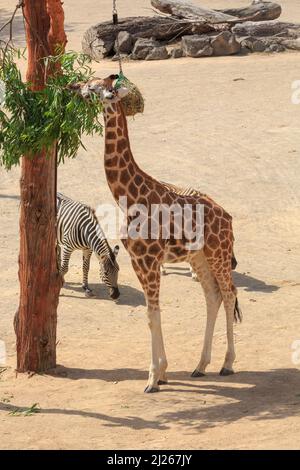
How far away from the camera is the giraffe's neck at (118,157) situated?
10875 mm

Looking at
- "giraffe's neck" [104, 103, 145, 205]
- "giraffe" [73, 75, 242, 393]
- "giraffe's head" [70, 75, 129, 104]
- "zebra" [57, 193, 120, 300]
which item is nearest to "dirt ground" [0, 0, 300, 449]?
"zebra" [57, 193, 120, 300]

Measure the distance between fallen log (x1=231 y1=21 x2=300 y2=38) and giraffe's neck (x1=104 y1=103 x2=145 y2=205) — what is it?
17.6 m

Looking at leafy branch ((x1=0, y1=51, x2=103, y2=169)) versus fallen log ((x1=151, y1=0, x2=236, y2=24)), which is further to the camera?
fallen log ((x1=151, y1=0, x2=236, y2=24))

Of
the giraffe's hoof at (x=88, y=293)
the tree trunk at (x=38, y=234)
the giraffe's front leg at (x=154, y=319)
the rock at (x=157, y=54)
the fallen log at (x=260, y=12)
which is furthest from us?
the fallen log at (x=260, y=12)

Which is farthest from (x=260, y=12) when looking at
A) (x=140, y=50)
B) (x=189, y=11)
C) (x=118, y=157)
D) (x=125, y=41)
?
(x=118, y=157)

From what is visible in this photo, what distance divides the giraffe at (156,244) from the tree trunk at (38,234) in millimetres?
811

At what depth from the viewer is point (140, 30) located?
91.2 ft

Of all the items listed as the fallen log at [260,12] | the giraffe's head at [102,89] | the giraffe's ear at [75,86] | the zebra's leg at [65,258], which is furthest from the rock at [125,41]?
the giraffe's ear at [75,86]

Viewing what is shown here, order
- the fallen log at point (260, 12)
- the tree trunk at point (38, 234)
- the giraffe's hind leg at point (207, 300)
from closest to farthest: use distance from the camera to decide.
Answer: the tree trunk at point (38, 234) → the giraffe's hind leg at point (207, 300) → the fallen log at point (260, 12)

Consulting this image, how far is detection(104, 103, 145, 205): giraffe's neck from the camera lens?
1088cm

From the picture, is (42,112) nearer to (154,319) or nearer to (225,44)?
(154,319)

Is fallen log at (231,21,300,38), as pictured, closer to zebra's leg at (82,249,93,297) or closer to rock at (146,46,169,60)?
rock at (146,46,169,60)

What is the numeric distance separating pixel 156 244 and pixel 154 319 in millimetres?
774

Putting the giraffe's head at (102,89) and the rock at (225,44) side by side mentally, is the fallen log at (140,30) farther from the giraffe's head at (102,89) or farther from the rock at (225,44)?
the giraffe's head at (102,89)
